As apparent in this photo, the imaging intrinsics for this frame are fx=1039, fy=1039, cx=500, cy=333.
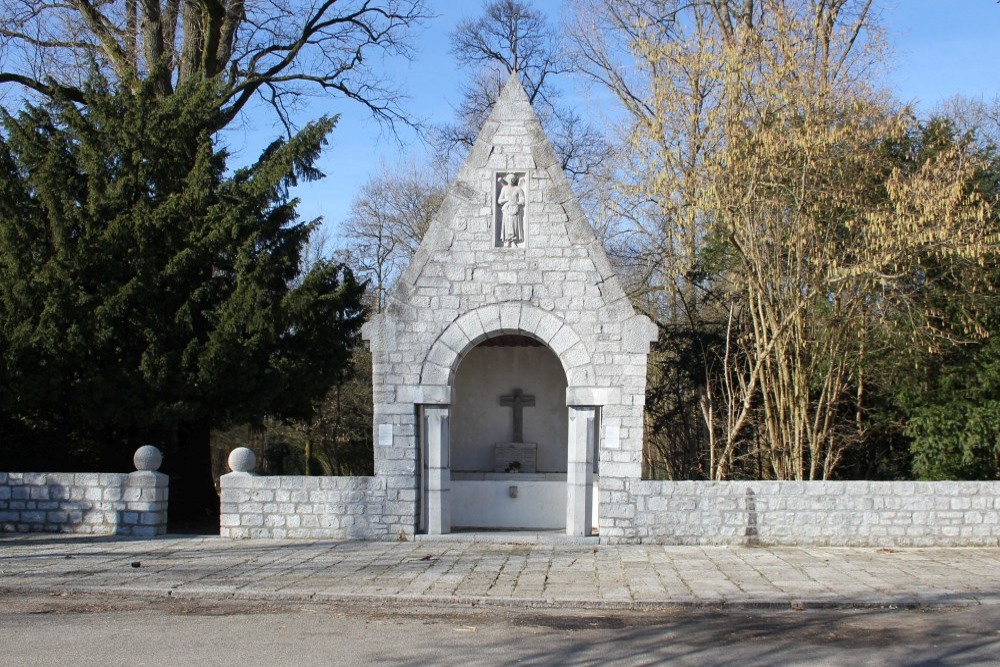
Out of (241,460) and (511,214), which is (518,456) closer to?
(511,214)

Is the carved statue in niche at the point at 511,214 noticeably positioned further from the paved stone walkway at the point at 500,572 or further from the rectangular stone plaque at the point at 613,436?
the paved stone walkway at the point at 500,572

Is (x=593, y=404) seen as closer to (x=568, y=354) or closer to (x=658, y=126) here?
(x=568, y=354)

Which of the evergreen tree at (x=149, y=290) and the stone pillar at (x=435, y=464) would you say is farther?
the evergreen tree at (x=149, y=290)

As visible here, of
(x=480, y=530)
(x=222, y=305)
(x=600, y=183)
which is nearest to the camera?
(x=480, y=530)

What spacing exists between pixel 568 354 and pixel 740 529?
290 centimetres

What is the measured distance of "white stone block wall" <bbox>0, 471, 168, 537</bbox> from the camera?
12844 mm

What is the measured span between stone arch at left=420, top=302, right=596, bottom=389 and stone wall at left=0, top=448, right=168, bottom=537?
368 cm

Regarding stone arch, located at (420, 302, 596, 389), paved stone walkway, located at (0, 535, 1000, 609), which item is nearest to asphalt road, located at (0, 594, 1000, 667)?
paved stone walkway, located at (0, 535, 1000, 609)

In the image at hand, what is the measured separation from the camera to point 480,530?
1349 centimetres

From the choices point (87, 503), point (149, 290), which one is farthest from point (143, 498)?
point (149, 290)

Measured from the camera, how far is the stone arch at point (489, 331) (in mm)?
12586

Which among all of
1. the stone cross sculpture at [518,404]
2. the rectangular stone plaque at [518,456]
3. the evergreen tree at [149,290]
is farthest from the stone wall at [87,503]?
the stone cross sculpture at [518,404]

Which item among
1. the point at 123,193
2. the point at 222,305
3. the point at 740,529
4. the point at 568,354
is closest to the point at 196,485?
the point at 222,305

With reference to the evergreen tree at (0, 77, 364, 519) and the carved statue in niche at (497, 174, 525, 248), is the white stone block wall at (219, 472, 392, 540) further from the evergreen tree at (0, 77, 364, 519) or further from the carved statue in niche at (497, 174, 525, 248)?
the carved statue in niche at (497, 174, 525, 248)
